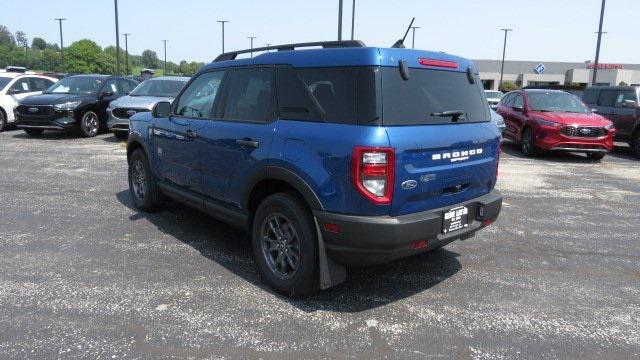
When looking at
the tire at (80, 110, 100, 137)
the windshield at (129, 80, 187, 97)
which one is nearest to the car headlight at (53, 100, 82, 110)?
the tire at (80, 110, 100, 137)

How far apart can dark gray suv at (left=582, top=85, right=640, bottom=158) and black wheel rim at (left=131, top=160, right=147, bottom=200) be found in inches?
470

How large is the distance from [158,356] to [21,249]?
104 inches

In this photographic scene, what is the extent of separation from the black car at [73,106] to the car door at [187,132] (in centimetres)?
→ 874

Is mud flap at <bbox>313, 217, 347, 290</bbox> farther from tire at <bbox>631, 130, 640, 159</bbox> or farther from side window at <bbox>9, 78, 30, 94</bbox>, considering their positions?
side window at <bbox>9, 78, 30, 94</bbox>

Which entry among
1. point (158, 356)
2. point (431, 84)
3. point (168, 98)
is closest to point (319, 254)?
point (158, 356)

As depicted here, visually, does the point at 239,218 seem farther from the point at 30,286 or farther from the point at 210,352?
the point at 30,286

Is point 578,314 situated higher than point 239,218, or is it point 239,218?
point 239,218

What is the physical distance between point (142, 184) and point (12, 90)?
11296mm

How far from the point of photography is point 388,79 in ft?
10.6

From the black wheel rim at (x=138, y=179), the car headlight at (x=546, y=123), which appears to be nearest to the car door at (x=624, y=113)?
the car headlight at (x=546, y=123)

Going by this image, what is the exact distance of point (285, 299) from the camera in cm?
372

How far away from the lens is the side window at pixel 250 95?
12.8 ft

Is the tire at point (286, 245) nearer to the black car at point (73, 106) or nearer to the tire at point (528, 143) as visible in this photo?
the tire at point (528, 143)

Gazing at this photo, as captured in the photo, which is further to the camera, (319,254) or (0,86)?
(0,86)
